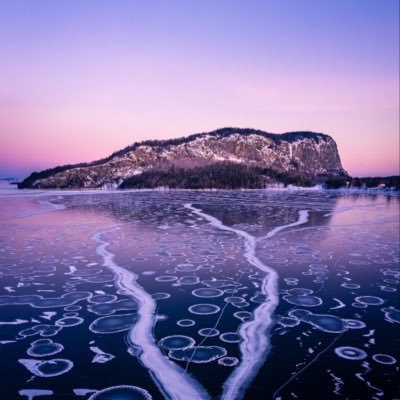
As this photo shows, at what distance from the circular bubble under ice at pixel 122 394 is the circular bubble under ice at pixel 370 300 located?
15.8ft

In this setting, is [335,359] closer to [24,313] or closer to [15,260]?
[24,313]

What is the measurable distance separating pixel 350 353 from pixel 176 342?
98.2 inches

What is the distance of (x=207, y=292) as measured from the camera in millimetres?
6996

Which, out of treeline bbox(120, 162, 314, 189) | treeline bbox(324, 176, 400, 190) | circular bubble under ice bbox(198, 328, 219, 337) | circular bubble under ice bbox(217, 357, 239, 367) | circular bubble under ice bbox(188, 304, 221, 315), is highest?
treeline bbox(120, 162, 314, 189)

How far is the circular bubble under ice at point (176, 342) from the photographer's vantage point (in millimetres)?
4621

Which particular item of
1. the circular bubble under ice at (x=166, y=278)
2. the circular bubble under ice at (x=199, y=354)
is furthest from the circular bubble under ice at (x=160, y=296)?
the circular bubble under ice at (x=199, y=354)

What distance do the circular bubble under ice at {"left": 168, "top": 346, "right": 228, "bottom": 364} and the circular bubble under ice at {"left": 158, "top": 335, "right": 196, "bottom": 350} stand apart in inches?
4.3

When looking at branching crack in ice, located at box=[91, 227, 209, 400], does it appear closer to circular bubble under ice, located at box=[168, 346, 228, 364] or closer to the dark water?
the dark water

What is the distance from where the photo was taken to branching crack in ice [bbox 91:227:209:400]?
3.66m

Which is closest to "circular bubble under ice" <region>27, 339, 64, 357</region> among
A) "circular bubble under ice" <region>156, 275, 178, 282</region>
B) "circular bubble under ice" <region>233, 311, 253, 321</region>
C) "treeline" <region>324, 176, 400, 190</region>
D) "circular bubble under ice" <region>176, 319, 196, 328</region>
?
"circular bubble under ice" <region>176, 319, 196, 328</region>

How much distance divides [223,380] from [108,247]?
27.3 feet

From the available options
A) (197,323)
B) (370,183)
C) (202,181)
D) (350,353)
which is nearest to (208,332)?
(197,323)

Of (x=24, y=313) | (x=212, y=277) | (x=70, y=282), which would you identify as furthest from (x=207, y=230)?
(x=24, y=313)

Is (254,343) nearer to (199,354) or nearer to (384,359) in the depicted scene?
(199,354)
